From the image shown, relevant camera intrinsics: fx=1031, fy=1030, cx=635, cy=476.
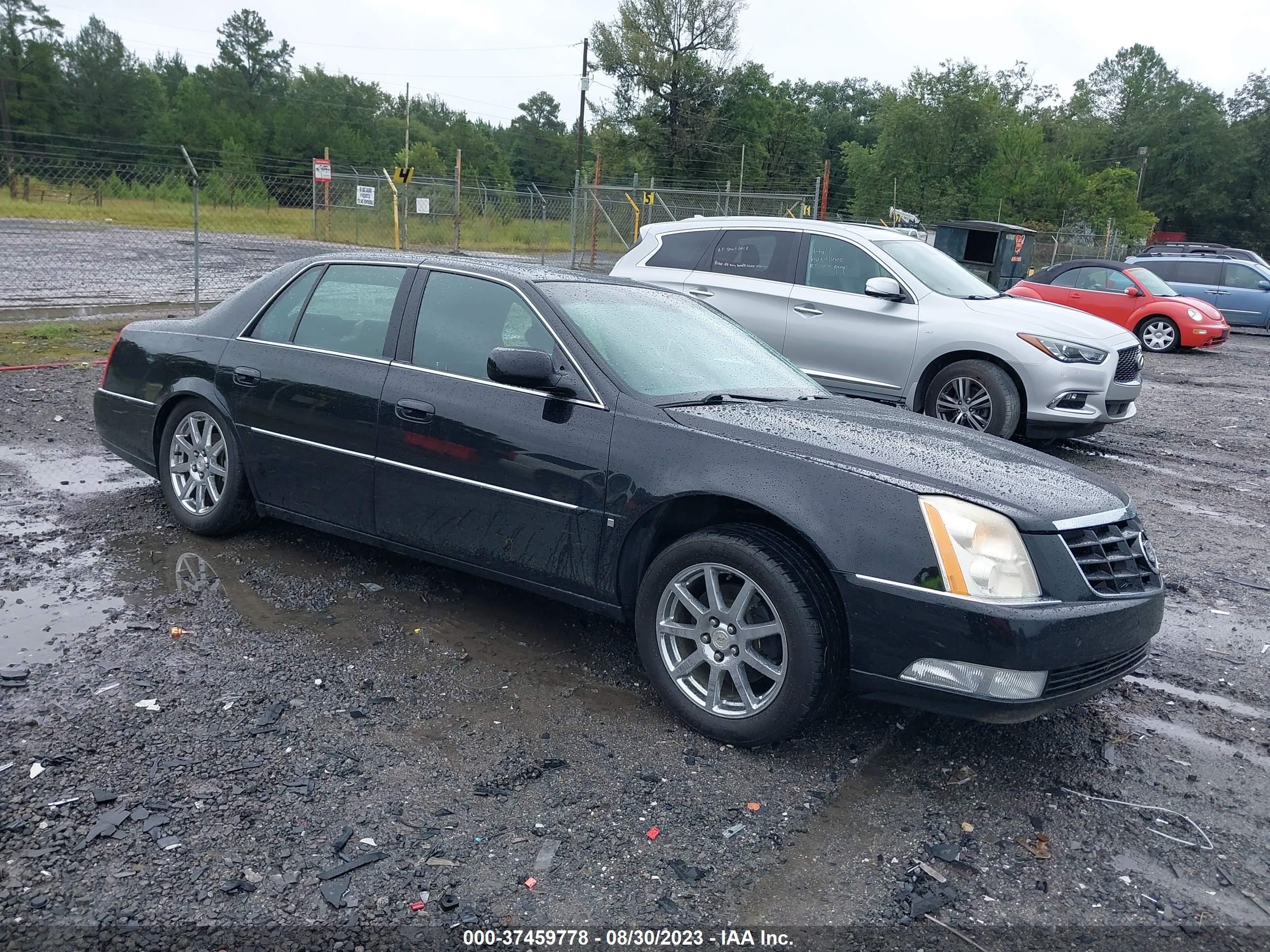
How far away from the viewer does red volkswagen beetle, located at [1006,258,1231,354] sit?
715 inches

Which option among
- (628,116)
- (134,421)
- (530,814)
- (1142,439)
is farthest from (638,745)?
(628,116)

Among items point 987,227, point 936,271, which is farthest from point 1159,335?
point 936,271

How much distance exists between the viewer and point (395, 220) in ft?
84.1

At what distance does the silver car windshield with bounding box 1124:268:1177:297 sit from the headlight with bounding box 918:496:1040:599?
17352mm

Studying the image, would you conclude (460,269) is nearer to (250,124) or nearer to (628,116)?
(628,116)

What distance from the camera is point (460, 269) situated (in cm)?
467

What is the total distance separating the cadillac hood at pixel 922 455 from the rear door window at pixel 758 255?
5079 mm

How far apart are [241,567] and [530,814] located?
258 centimetres

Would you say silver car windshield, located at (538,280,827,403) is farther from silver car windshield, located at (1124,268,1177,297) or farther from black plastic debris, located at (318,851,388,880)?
silver car windshield, located at (1124,268,1177,297)

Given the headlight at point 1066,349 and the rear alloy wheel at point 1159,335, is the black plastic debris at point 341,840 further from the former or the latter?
the rear alloy wheel at point 1159,335

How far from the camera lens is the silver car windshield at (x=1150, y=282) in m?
18.5

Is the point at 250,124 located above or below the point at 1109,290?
above

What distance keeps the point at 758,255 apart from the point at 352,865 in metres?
7.49

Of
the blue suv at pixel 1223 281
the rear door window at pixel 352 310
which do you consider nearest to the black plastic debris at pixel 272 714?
the rear door window at pixel 352 310
